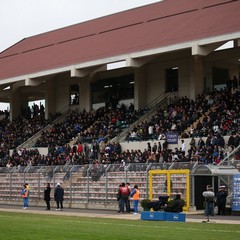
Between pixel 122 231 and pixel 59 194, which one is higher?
pixel 59 194

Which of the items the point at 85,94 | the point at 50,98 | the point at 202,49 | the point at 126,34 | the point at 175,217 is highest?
the point at 126,34

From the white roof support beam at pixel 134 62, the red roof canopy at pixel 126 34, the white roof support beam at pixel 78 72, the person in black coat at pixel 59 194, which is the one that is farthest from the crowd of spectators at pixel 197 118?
the person in black coat at pixel 59 194

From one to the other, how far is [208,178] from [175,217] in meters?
6.58

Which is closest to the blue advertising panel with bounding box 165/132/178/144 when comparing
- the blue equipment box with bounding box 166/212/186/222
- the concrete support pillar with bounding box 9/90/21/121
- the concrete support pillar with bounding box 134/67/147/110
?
the concrete support pillar with bounding box 134/67/147/110

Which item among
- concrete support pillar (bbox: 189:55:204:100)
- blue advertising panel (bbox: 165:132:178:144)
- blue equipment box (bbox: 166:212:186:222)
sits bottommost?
blue equipment box (bbox: 166:212:186:222)

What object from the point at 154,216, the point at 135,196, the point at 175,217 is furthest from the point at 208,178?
the point at 175,217

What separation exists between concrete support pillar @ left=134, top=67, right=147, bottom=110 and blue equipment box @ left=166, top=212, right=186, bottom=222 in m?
25.9

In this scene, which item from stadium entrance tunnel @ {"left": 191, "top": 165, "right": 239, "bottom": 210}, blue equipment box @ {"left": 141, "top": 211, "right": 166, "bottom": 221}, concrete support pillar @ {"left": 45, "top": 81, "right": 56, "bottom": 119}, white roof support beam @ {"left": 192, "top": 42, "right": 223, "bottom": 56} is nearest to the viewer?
blue equipment box @ {"left": 141, "top": 211, "right": 166, "bottom": 221}

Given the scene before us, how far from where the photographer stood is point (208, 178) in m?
33.2

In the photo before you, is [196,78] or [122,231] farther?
[196,78]

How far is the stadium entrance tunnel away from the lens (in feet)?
A: 104

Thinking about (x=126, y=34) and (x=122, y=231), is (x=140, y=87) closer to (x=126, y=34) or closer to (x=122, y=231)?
(x=126, y=34)

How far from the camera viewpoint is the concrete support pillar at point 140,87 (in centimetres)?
5306

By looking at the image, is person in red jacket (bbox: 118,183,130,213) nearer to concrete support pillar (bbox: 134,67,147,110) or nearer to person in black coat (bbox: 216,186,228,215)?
person in black coat (bbox: 216,186,228,215)
